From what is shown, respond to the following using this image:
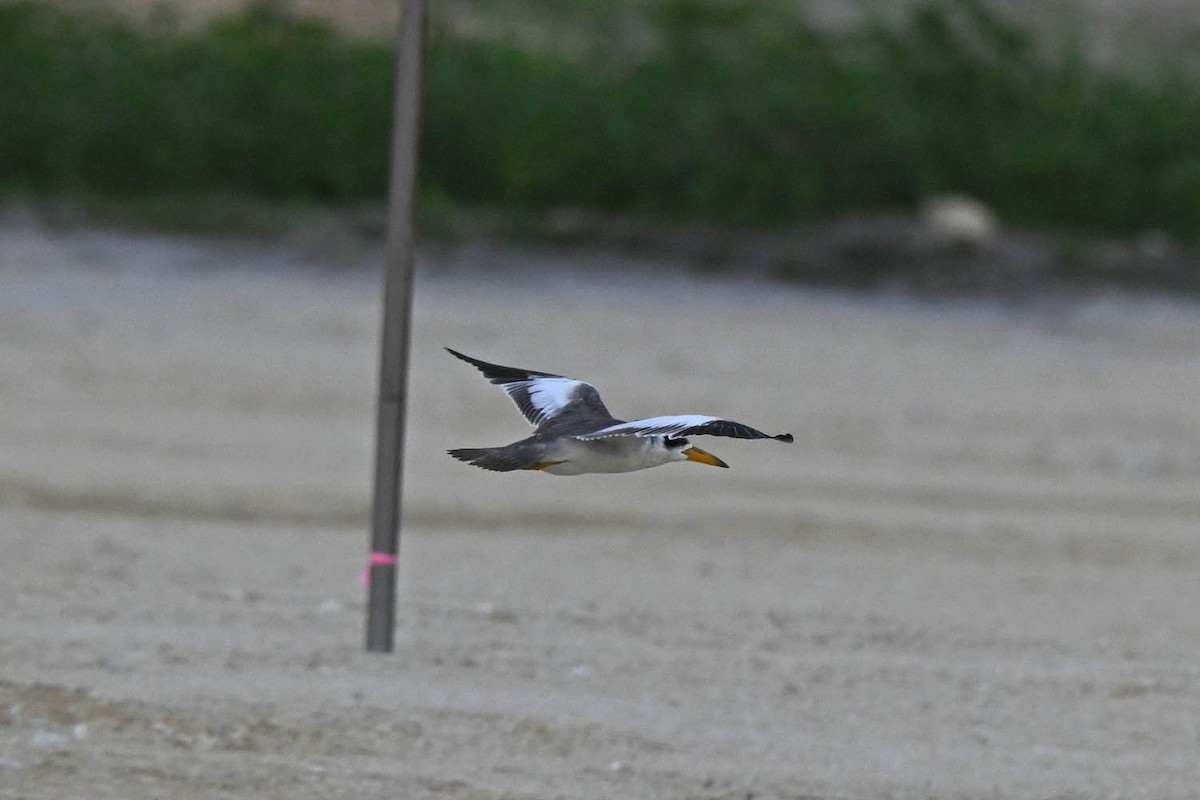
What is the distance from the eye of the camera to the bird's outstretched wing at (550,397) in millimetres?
3240

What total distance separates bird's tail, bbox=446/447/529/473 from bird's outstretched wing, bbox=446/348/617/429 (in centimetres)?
13

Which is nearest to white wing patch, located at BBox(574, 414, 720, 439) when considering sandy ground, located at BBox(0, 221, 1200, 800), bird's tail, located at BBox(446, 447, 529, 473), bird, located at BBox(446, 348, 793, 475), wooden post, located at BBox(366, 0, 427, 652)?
bird, located at BBox(446, 348, 793, 475)

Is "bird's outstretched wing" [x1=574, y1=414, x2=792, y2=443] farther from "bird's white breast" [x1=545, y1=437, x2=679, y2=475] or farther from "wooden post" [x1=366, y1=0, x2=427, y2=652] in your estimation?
"wooden post" [x1=366, y1=0, x2=427, y2=652]

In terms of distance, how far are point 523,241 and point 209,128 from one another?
2.34m

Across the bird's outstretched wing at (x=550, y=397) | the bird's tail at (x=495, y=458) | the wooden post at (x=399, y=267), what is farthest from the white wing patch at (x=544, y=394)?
the wooden post at (x=399, y=267)

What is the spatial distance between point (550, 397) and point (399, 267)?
1.68 m

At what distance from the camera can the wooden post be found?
4.90 meters

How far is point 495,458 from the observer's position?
3.10 meters

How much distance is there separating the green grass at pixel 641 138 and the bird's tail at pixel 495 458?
956 cm

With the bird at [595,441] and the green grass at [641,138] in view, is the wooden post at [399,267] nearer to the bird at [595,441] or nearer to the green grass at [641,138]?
the bird at [595,441]

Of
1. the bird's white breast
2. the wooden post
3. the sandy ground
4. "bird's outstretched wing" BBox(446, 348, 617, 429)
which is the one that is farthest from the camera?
the wooden post

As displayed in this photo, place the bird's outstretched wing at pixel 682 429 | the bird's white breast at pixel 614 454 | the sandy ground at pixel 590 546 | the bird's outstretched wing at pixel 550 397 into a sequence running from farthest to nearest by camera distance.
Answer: the sandy ground at pixel 590 546 → the bird's outstretched wing at pixel 550 397 → the bird's white breast at pixel 614 454 → the bird's outstretched wing at pixel 682 429

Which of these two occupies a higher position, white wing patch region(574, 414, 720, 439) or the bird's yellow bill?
white wing patch region(574, 414, 720, 439)

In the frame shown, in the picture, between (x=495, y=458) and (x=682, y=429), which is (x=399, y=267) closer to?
(x=495, y=458)
